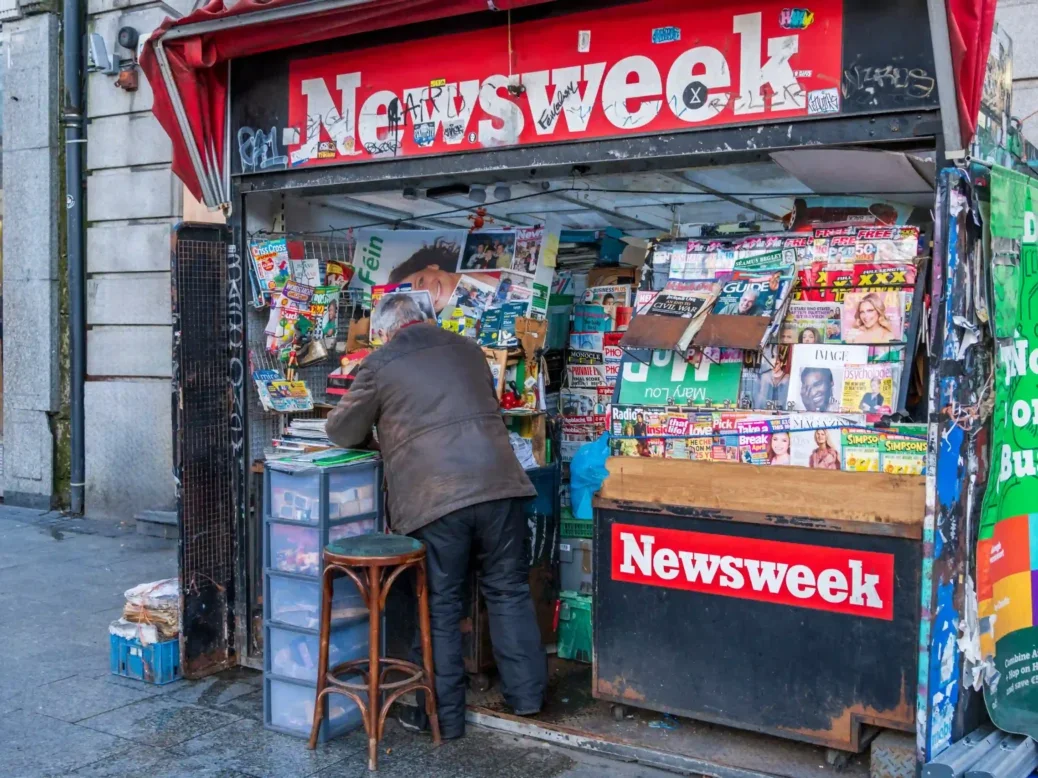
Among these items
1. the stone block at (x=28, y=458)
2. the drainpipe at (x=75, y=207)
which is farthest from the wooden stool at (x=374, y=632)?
the stone block at (x=28, y=458)

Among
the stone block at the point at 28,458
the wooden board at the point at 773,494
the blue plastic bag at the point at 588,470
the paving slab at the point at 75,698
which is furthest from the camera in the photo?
the stone block at the point at 28,458

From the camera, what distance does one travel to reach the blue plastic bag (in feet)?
15.1

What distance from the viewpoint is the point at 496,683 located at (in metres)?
4.59

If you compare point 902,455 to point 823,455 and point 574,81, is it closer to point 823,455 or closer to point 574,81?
point 823,455

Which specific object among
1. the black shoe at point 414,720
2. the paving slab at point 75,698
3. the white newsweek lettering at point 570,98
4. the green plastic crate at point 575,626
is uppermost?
the white newsweek lettering at point 570,98

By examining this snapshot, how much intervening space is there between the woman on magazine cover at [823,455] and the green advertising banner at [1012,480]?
491 millimetres

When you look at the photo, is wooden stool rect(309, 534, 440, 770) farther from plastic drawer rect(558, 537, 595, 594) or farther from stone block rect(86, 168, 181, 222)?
stone block rect(86, 168, 181, 222)

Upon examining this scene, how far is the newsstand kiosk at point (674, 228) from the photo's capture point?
3.31 meters

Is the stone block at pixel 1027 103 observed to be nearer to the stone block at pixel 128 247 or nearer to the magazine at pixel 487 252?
the magazine at pixel 487 252

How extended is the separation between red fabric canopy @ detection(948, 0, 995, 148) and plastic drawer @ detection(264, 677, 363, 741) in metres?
3.04

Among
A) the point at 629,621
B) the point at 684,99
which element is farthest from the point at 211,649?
the point at 684,99

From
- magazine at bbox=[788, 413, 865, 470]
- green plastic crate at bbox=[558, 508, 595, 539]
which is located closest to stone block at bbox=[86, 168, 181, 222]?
green plastic crate at bbox=[558, 508, 595, 539]

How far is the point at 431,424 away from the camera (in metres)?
4.02

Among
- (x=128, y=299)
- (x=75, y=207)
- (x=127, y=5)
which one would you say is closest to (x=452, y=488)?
(x=128, y=299)
